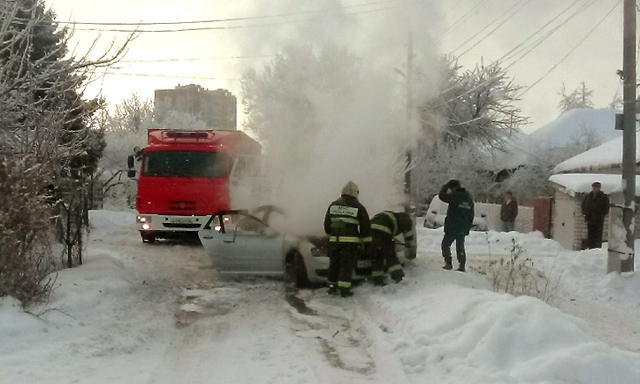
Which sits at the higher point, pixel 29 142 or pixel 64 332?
pixel 29 142

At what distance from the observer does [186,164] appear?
16.0 m

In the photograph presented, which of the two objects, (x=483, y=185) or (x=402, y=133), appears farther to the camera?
(x=483, y=185)

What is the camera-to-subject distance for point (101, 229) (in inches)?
840

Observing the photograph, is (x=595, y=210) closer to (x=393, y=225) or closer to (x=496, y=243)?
(x=496, y=243)

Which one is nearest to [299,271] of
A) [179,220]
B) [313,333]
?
[313,333]

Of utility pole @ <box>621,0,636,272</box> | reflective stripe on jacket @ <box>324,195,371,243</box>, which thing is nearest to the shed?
utility pole @ <box>621,0,636,272</box>

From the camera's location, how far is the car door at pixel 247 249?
10523 millimetres

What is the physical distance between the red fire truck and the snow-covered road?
5020 millimetres

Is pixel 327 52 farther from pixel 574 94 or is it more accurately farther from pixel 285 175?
pixel 574 94

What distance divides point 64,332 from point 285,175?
751 cm

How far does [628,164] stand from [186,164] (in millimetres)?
10333

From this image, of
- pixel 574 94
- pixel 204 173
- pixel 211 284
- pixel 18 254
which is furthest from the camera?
pixel 574 94

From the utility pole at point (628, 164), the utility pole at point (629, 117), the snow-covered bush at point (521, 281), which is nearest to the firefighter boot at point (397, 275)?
the snow-covered bush at point (521, 281)

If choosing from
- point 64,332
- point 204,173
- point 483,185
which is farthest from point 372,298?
point 483,185
